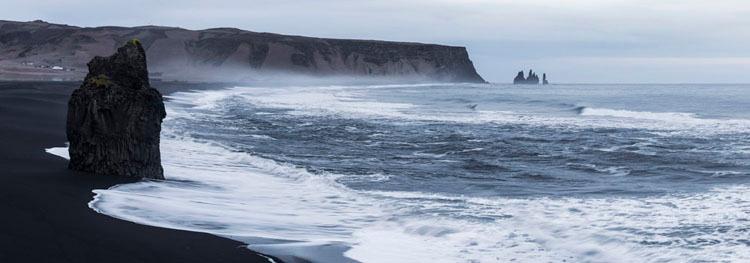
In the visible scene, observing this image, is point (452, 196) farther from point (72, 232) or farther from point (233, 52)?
Result: point (233, 52)

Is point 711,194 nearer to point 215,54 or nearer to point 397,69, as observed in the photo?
point 215,54

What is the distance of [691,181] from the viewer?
46.2 ft

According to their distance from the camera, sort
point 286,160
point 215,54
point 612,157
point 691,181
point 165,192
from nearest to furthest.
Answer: point 165,192
point 691,181
point 286,160
point 612,157
point 215,54

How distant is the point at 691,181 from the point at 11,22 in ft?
582

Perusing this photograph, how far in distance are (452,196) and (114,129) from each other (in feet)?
14.1

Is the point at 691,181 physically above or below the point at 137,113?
below

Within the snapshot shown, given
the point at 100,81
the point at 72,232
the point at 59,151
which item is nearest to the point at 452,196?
the point at 100,81

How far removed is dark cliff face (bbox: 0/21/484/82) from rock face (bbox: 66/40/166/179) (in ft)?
356

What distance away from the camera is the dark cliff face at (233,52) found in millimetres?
136625

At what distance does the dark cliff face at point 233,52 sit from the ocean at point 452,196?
103 meters

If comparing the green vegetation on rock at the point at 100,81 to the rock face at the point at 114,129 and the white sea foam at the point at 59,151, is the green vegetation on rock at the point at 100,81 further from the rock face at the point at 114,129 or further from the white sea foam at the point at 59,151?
the white sea foam at the point at 59,151

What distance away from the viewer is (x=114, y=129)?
11375 mm

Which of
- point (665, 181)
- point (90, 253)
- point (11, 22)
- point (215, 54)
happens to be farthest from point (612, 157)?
point (11, 22)

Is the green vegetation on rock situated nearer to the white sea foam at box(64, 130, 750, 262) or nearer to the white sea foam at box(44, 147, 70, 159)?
the white sea foam at box(64, 130, 750, 262)
